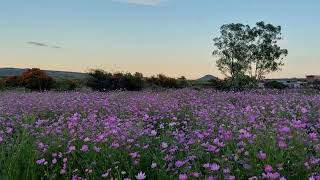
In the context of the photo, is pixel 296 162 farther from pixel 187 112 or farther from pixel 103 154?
pixel 187 112

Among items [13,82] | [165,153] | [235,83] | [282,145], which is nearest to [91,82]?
[13,82]

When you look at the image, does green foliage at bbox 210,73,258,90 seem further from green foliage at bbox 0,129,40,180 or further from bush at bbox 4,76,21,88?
green foliage at bbox 0,129,40,180

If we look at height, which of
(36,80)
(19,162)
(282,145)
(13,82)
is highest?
(282,145)

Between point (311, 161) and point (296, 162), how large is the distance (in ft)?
0.56

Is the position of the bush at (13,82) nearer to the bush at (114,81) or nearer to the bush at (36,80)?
the bush at (36,80)

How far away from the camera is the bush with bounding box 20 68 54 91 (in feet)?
95.0

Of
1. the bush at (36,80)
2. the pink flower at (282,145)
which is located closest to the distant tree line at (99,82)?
the bush at (36,80)

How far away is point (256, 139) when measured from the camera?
15.4 ft

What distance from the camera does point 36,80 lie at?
29.2m

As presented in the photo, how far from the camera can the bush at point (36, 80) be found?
28969 millimetres

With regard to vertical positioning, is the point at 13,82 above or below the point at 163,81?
below

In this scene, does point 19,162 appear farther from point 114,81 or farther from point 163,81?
point 163,81

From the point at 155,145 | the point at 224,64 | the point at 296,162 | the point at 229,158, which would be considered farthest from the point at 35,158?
the point at 224,64

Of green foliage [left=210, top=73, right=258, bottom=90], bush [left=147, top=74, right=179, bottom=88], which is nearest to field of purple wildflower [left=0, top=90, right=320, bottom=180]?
green foliage [left=210, top=73, right=258, bottom=90]
